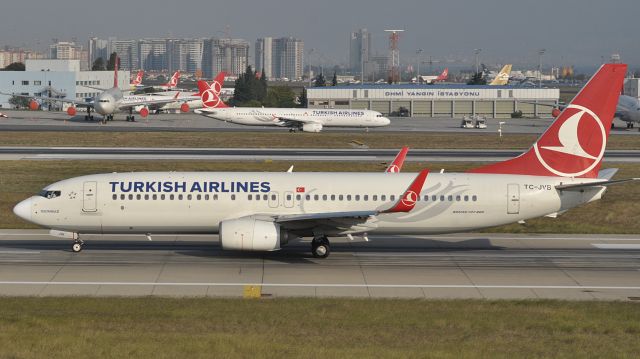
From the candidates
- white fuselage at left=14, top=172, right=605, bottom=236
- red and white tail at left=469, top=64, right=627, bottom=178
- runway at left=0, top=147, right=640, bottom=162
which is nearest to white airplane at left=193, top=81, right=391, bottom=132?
runway at left=0, top=147, right=640, bottom=162

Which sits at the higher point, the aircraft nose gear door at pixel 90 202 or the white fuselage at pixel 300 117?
the white fuselage at pixel 300 117

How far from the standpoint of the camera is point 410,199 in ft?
107

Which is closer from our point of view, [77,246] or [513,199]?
[513,199]

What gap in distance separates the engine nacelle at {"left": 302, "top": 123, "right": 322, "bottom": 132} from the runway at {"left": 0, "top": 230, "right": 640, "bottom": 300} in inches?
2434

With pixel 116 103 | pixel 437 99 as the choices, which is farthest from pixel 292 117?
pixel 437 99

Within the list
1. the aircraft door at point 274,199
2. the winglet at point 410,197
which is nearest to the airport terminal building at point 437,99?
the aircraft door at point 274,199

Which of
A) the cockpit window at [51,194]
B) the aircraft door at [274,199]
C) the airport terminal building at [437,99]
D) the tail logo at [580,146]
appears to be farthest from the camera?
the airport terminal building at [437,99]

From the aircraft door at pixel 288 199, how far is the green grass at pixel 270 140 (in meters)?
44.3

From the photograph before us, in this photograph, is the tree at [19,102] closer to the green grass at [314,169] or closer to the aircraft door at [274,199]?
the green grass at [314,169]

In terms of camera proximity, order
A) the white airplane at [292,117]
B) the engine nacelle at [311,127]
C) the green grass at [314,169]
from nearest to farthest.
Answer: the green grass at [314,169] < the engine nacelle at [311,127] < the white airplane at [292,117]

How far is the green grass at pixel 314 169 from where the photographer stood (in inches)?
1716

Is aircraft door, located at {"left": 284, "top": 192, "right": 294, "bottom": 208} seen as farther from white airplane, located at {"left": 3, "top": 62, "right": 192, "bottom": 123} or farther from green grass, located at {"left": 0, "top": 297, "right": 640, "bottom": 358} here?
white airplane, located at {"left": 3, "top": 62, "right": 192, "bottom": 123}

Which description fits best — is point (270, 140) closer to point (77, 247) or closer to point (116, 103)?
point (116, 103)

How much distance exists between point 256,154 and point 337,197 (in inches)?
1413
